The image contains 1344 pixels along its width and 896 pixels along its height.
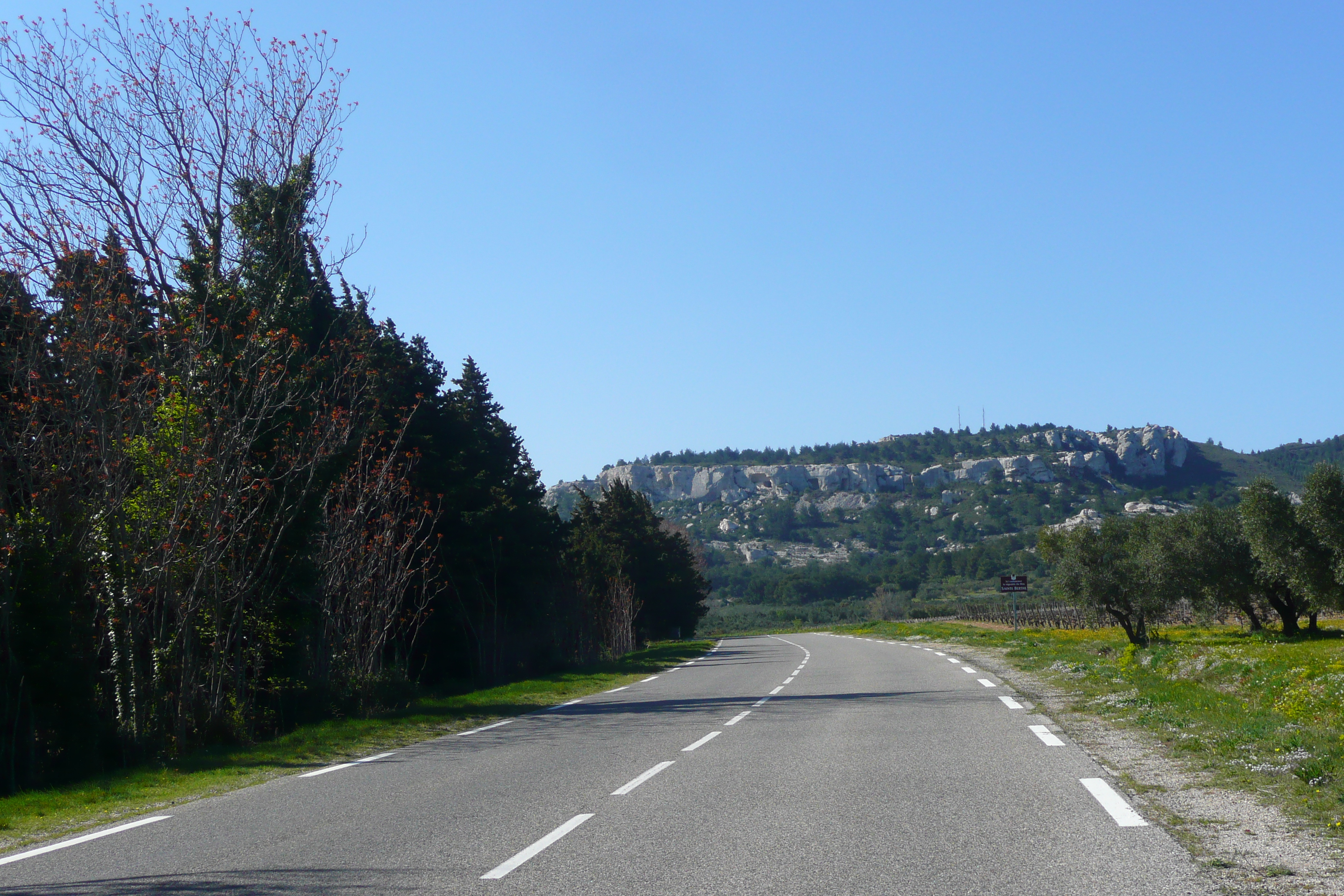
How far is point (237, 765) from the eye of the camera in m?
12.5

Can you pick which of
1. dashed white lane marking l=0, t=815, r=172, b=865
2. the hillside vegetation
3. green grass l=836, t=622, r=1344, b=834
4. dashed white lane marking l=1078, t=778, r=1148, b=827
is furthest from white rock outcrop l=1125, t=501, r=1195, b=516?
dashed white lane marking l=0, t=815, r=172, b=865

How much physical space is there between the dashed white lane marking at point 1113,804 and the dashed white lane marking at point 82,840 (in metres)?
7.03

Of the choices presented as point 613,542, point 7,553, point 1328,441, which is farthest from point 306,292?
point 1328,441

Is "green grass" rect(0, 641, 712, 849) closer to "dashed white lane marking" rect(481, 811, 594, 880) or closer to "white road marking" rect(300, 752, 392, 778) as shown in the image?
"white road marking" rect(300, 752, 392, 778)

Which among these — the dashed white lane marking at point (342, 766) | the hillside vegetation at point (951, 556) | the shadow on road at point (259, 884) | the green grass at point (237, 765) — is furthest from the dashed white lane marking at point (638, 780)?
the hillside vegetation at point (951, 556)

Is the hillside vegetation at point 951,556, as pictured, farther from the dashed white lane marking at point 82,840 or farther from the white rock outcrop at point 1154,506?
the dashed white lane marking at point 82,840

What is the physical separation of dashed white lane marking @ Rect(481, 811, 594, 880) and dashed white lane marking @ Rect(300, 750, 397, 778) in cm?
446

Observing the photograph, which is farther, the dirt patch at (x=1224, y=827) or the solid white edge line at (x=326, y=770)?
the solid white edge line at (x=326, y=770)

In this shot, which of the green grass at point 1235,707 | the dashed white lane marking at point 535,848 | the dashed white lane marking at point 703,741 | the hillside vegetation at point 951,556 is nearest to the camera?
the dashed white lane marking at point 535,848

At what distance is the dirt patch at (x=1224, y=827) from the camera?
198 inches

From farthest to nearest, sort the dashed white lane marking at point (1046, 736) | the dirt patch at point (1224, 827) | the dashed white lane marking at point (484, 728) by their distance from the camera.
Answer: the dashed white lane marking at point (484, 728)
the dashed white lane marking at point (1046, 736)
the dirt patch at point (1224, 827)

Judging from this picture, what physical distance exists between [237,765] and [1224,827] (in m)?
10.7

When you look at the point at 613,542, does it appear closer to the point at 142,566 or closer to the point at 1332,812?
the point at 142,566

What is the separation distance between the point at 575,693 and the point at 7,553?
1168cm
